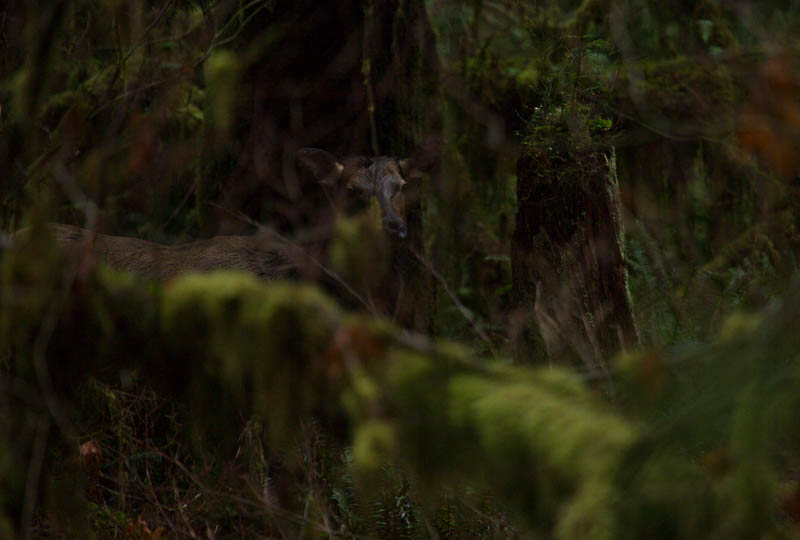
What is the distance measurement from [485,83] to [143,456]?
6.20m

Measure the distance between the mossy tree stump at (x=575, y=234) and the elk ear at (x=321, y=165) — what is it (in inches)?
81.3

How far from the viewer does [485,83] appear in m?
9.82

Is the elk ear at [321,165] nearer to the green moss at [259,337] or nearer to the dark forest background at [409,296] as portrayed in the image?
the dark forest background at [409,296]

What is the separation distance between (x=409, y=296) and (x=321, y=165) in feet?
4.80

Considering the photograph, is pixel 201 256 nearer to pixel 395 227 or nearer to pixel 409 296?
pixel 395 227

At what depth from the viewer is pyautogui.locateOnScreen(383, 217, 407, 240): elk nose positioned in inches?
270

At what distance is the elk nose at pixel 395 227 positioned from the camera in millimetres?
6859

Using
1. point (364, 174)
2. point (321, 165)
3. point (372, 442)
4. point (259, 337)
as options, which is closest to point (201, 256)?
point (321, 165)

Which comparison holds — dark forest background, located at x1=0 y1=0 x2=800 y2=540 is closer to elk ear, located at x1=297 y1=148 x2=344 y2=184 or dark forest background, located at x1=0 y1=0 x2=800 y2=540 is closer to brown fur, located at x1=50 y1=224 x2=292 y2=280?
elk ear, located at x1=297 y1=148 x2=344 y2=184

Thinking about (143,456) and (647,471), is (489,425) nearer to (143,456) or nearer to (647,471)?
(647,471)

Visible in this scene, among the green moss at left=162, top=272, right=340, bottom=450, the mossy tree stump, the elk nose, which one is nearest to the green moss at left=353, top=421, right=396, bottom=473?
the green moss at left=162, top=272, right=340, bottom=450

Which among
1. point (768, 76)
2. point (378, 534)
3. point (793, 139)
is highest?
point (768, 76)

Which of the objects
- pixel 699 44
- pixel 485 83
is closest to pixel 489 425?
pixel 485 83

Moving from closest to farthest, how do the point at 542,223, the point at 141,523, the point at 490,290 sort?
the point at 141,523
the point at 542,223
the point at 490,290
